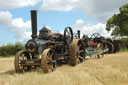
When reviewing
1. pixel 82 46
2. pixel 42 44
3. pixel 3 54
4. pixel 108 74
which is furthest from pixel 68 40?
pixel 3 54

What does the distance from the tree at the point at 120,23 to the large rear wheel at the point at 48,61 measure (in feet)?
87.8

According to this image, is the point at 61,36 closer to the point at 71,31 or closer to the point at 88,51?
the point at 71,31

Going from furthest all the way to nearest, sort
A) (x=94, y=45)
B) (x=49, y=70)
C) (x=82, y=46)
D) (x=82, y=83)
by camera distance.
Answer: (x=94, y=45) < (x=82, y=46) < (x=49, y=70) < (x=82, y=83)

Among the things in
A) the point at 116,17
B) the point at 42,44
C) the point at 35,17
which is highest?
the point at 116,17

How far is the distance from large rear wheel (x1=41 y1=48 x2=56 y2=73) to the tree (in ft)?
87.8

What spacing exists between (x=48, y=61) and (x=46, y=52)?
475 millimetres

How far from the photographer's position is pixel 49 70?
25.7 feet

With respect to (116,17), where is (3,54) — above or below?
below

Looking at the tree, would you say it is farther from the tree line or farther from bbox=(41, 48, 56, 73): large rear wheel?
A: bbox=(41, 48, 56, 73): large rear wheel

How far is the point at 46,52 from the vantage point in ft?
25.2

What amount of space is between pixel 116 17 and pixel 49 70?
97.8 ft

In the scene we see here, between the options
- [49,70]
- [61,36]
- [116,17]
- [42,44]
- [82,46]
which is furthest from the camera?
[116,17]

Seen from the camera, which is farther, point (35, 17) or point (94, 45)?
point (94, 45)

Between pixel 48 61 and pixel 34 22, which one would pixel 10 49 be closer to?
pixel 34 22
